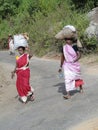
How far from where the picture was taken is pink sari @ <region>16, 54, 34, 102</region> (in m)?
9.78

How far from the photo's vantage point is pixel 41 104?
9.73 metres

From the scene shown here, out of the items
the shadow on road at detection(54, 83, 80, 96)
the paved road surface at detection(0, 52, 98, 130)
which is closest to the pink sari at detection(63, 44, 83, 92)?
the paved road surface at detection(0, 52, 98, 130)

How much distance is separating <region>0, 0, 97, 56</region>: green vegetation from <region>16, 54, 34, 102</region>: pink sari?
28.5 feet

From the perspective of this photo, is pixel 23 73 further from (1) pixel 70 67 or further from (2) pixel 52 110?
(2) pixel 52 110

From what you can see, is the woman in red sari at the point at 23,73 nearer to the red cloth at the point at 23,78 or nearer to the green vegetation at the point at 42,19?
the red cloth at the point at 23,78

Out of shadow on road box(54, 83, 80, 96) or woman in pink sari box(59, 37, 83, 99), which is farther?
shadow on road box(54, 83, 80, 96)

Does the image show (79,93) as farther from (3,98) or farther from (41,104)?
(3,98)

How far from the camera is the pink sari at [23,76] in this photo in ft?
32.1

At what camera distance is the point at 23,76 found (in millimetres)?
9906

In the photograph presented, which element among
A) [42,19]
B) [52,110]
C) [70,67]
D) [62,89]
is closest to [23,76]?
[70,67]

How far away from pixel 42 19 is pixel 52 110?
17314mm

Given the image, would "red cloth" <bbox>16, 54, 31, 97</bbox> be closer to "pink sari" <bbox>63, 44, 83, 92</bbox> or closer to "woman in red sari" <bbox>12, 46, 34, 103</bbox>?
"woman in red sari" <bbox>12, 46, 34, 103</bbox>

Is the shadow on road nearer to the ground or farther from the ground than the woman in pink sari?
nearer to the ground

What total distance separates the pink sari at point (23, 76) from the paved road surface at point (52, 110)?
0.27 m
